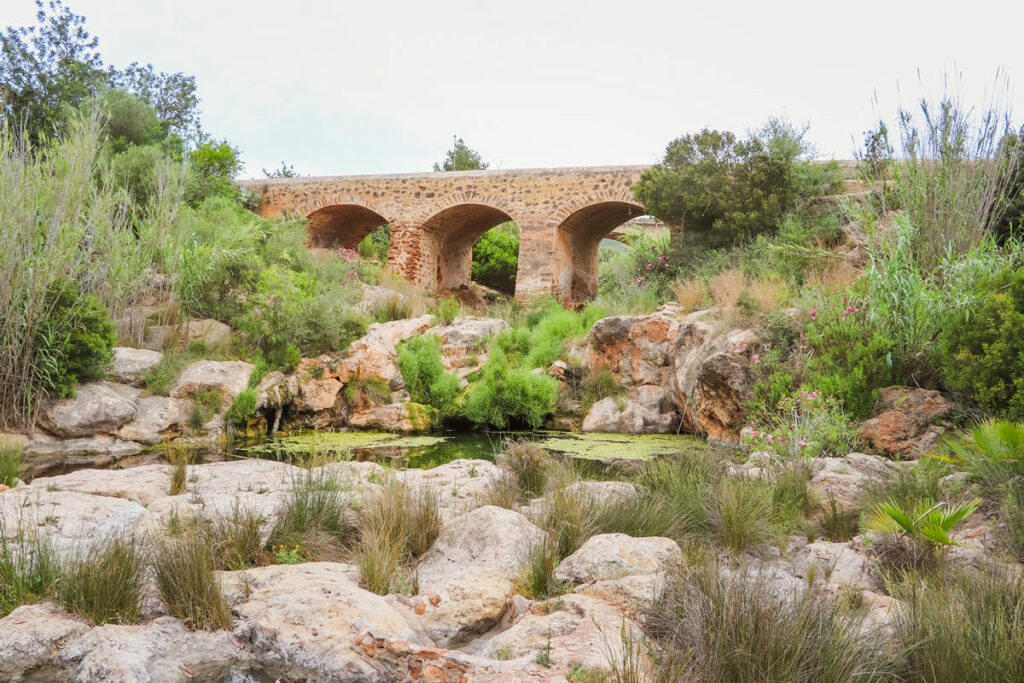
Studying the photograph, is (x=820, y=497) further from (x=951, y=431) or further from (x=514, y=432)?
(x=514, y=432)

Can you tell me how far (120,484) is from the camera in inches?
212

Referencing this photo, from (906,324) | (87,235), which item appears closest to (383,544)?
(906,324)

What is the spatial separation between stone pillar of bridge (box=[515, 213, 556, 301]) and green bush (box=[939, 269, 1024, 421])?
11.6m

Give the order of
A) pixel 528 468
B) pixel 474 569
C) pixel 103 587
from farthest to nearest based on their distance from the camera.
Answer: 1. pixel 528 468
2. pixel 474 569
3. pixel 103 587

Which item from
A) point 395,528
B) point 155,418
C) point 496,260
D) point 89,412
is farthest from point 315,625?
point 496,260

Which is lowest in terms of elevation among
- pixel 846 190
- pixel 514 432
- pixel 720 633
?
pixel 514 432

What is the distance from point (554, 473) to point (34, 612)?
11.0ft

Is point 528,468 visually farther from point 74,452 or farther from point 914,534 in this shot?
point 74,452

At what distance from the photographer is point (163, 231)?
34.8 ft

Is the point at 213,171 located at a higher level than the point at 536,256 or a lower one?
higher

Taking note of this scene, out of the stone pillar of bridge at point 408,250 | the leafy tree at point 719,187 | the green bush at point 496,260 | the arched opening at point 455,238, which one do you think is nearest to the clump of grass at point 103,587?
the leafy tree at point 719,187

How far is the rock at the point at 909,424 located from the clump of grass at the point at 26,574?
6307 millimetres

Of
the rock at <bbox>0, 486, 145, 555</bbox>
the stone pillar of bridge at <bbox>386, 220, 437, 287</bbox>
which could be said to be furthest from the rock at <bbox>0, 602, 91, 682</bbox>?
the stone pillar of bridge at <bbox>386, 220, 437, 287</bbox>

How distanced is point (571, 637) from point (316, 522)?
7.29ft
